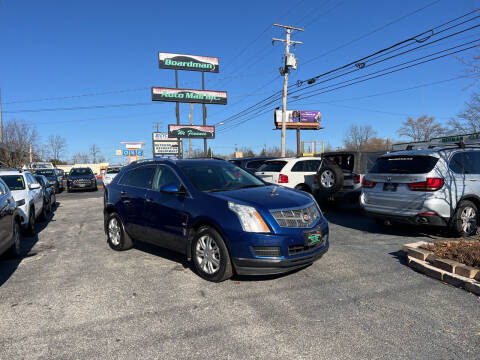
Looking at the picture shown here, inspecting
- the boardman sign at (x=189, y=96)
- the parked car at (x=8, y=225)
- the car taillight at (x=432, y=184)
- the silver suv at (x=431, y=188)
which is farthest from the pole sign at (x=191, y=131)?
the car taillight at (x=432, y=184)

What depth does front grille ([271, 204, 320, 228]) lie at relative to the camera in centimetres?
422

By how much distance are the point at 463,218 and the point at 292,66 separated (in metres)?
18.4

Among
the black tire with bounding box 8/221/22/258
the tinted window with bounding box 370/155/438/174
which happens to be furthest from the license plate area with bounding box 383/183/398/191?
the black tire with bounding box 8/221/22/258

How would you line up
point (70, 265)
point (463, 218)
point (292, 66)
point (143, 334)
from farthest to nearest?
1. point (292, 66)
2. point (463, 218)
3. point (70, 265)
4. point (143, 334)

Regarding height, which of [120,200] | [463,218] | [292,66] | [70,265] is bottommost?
[70,265]

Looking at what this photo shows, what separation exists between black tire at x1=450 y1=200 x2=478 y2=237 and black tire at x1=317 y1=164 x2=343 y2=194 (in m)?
3.07

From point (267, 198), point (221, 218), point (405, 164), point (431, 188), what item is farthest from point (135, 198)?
point (431, 188)

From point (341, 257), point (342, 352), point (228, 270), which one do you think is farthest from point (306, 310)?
point (341, 257)

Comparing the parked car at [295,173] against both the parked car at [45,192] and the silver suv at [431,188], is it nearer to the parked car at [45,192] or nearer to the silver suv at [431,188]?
the silver suv at [431,188]

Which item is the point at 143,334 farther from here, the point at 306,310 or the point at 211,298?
the point at 306,310

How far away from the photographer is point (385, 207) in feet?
22.9

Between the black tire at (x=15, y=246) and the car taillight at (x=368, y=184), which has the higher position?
the car taillight at (x=368, y=184)

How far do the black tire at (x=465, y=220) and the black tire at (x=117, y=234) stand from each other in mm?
6284

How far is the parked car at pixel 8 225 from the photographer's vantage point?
507cm
